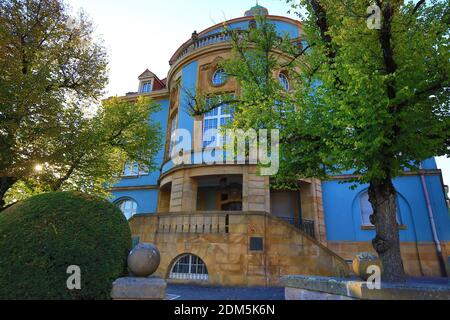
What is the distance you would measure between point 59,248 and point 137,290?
1.63 meters

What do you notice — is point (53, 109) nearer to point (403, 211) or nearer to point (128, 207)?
point (128, 207)

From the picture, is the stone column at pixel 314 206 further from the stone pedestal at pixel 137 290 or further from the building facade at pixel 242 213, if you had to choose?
the stone pedestal at pixel 137 290

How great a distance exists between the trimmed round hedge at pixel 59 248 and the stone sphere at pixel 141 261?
0.21m

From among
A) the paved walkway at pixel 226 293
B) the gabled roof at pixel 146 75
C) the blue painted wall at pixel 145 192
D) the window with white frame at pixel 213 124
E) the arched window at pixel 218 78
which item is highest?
the gabled roof at pixel 146 75

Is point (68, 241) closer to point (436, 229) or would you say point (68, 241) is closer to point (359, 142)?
point (359, 142)

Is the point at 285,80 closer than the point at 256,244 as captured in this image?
No

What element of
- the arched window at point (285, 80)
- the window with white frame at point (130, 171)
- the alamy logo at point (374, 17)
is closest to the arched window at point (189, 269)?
the alamy logo at point (374, 17)

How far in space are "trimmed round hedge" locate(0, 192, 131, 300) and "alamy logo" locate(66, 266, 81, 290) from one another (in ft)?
0.15

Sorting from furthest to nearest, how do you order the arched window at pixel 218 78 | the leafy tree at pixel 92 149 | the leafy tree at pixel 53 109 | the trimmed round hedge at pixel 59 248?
the arched window at pixel 218 78 → the leafy tree at pixel 92 149 → the leafy tree at pixel 53 109 → the trimmed round hedge at pixel 59 248

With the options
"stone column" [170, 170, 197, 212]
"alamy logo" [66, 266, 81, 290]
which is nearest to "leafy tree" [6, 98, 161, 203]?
"stone column" [170, 170, 197, 212]

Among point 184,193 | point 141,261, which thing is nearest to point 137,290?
point 141,261

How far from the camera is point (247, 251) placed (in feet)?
32.4

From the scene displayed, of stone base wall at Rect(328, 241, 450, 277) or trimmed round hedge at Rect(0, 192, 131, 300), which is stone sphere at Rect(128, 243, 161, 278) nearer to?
trimmed round hedge at Rect(0, 192, 131, 300)

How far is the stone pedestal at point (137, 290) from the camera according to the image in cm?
Result: 479
